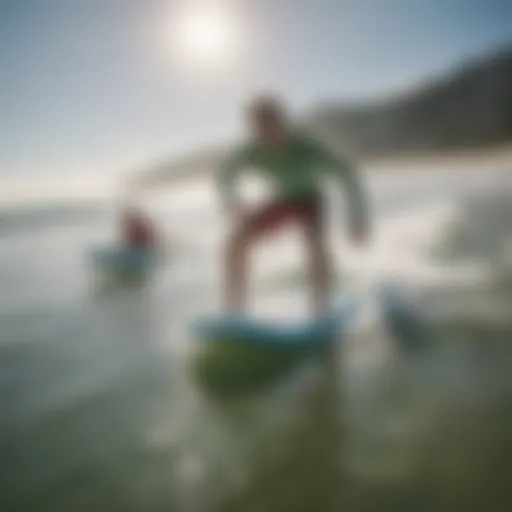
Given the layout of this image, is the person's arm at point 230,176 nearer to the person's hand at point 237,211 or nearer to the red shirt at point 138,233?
the person's hand at point 237,211

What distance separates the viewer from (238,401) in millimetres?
1834

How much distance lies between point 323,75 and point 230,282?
0.85 m

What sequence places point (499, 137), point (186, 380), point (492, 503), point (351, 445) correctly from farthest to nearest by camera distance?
point (499, 137), point (186, 380), point (351, 445), point (492, 503)

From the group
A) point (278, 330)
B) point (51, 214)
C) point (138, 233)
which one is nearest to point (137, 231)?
point (138, 233)

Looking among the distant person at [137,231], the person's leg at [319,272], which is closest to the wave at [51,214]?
the distant person at [137,231]

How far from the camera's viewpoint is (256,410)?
5.90ft

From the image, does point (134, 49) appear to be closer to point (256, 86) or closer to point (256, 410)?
point (256, 86)

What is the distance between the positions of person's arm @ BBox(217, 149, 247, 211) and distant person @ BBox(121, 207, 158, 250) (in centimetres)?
63

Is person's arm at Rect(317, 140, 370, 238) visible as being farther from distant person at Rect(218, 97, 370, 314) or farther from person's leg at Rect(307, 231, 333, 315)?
person's leg at Rect(307, 231, 333, 315)

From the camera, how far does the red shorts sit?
2072 mm

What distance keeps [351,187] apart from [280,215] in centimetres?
27

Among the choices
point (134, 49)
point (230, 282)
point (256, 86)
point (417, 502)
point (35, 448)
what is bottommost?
point (417, 502)

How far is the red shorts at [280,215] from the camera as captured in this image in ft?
6.80

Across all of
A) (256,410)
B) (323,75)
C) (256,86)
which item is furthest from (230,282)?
(323,75)
